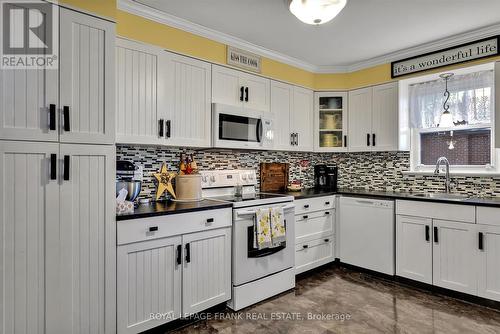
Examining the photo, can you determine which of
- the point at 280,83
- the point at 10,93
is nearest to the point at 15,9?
the point at 10,93

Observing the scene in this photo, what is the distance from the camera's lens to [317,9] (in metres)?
2.08

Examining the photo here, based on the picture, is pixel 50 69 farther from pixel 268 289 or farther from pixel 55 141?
pixel 268 289

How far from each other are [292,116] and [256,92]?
25.6 inches

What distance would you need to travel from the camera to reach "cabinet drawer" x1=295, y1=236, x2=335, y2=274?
3242mm

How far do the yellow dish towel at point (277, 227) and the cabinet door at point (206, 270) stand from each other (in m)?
0.45

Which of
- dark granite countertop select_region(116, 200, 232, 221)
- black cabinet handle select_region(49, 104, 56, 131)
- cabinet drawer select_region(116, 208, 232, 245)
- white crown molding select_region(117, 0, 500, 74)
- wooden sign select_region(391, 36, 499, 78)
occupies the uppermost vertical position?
white crown molding select_region(117, 0, 500, 74)

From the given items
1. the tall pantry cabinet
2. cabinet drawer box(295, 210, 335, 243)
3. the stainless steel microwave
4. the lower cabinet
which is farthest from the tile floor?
the stainless steel microwave

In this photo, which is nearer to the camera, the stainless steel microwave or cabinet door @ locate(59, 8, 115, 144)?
cabinet door @ locate(59, 8, 115, 144)

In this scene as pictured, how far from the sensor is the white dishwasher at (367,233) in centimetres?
323

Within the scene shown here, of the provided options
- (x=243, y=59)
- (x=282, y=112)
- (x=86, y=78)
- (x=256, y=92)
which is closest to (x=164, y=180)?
(x=86, y=78)

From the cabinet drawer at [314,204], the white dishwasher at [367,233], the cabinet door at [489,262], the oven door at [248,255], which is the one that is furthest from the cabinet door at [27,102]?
the cabinet door at [489,262]

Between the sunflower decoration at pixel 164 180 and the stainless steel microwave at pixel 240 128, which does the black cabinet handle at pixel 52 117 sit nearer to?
the sunflower decoration at pixel 164 180

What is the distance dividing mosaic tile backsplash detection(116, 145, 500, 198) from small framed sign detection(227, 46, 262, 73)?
934mm

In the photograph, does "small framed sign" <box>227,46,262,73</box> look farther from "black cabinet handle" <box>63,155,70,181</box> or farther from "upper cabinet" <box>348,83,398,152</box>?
"black cabinet handle" <box>63,155,70,181</box>
